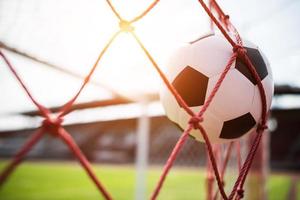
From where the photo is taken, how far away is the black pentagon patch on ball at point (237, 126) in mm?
1187

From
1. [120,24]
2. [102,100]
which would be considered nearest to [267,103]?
[120,24]

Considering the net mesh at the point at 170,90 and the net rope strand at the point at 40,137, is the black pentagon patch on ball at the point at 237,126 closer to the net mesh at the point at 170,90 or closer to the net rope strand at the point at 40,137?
the net mesh at the point at 170,90

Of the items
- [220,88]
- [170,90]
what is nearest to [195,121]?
[170,90]

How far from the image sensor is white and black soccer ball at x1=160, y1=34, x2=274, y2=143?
114cm

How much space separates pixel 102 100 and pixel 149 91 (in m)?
1.07

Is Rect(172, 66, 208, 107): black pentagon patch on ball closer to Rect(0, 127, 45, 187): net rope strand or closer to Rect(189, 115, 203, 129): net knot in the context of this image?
Rect(189, 115, 203, 129): net knot

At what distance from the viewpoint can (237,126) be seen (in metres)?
1.22

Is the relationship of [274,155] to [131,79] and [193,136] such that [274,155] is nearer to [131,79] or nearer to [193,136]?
[131,79]

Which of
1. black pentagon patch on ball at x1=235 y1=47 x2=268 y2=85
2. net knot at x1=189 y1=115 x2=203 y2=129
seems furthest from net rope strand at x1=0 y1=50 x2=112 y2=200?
black pentagon patch on ball at x1=235 y1=47 x2=268 y2=85

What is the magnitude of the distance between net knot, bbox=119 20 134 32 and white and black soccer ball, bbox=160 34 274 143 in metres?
0.40

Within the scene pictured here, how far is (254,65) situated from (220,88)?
0.19 m

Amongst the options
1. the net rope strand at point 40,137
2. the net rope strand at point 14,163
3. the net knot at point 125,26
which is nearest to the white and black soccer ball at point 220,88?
the net knot at point 125,26

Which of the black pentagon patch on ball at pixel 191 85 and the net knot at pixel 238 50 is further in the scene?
the black pentagon patch on ball at pixel 191 85

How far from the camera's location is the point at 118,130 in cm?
2453
